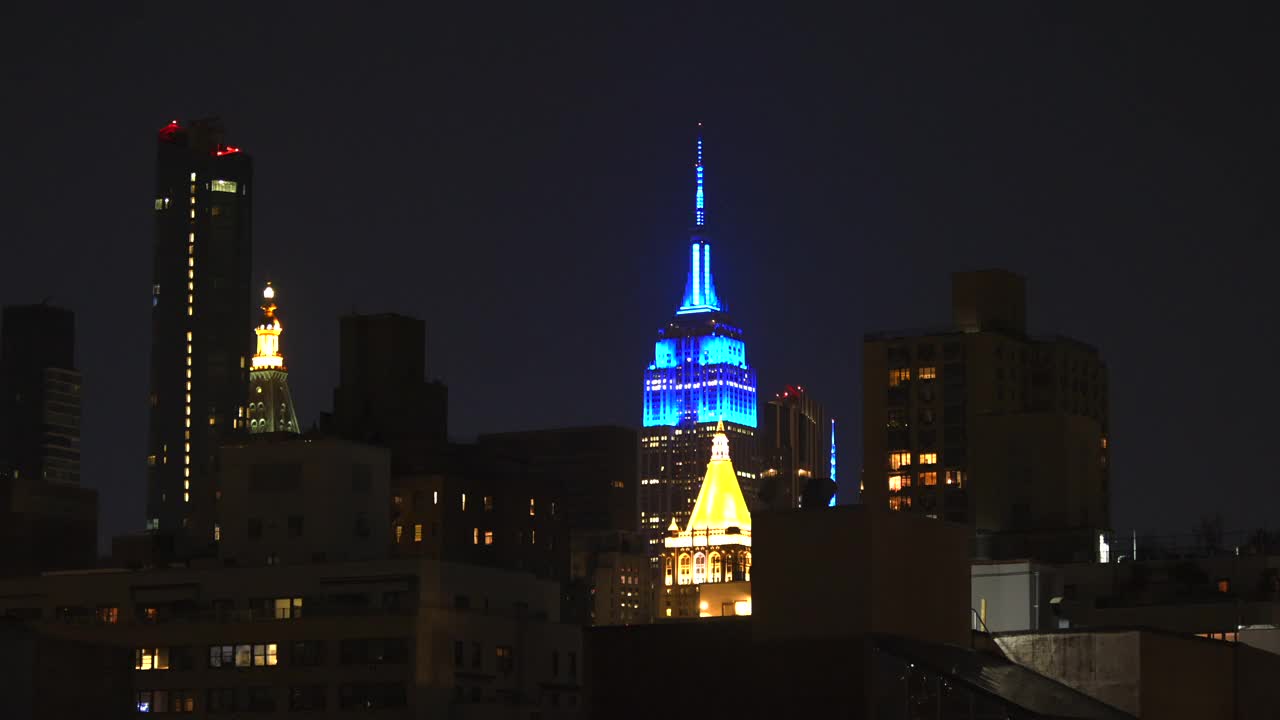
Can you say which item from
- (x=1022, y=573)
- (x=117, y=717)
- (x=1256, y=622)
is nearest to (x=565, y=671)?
(x=1022, y=573)

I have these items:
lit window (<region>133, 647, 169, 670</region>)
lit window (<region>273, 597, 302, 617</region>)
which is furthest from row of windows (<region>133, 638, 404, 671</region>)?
lit window (<region>273, 597, 302, 617</region>)

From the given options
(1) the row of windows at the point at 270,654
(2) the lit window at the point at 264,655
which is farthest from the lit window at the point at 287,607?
(1) the row of windows at the point at 270,654

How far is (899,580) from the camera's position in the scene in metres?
91.4

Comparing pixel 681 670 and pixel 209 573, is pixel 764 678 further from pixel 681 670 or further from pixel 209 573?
pixel 209 573

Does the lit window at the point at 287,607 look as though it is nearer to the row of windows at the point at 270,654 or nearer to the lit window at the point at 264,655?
the lit window at the point at 264,655

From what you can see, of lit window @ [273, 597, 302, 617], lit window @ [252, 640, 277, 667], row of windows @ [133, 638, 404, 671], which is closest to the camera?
row of windows @ [133, 638, 404, 671]

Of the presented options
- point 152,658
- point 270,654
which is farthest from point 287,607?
point 152,658

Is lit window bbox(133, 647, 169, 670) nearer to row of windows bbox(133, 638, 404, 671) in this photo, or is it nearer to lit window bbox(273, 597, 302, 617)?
row of windows bbox(133, 638, 404, 671)

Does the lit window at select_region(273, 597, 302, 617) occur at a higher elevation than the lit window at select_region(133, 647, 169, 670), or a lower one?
higher

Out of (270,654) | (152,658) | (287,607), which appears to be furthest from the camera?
(287,607)

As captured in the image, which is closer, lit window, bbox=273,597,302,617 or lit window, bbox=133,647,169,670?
lit window, bbox=133,647,169,670

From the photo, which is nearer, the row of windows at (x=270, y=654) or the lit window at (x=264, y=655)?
the row of windows at (x=270, y=654)

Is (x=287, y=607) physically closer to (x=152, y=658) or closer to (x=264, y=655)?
(x=264, y=655)

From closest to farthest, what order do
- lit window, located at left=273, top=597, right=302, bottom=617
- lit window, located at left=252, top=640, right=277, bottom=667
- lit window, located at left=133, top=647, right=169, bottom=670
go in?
lit window, located at left=252, top=640, right=277, bottom=667 < lit window, located at left=133, top=647, right=169, bottom=670 < lit window, located at left=273, top=597, right=302, bottom=617
